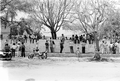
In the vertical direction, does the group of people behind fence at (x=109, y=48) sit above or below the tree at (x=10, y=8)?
below

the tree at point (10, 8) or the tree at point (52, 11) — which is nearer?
the tree at point (10, 8)

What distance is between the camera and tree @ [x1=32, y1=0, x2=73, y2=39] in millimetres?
26391

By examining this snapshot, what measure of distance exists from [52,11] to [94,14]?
806 cm

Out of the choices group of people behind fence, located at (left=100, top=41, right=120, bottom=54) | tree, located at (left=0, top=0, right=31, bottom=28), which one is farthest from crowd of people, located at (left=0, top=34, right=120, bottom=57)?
tree, located at (left=0, top=0, right=31, bottom=28)

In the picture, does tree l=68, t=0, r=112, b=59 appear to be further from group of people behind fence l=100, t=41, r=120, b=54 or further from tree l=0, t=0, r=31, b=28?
tree l=0, t=0, r=31, b=28

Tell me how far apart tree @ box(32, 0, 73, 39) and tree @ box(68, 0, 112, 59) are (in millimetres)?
4519

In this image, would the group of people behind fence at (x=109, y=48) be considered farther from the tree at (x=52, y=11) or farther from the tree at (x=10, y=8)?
the tree at (x=10, y=8)

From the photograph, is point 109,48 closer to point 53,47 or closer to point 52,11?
point 53,47

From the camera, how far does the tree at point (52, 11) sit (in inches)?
1039

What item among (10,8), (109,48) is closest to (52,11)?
(10,8)

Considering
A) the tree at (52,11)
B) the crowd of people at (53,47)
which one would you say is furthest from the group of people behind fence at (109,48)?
the tree at (52,11)

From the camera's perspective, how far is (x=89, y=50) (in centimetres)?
2116

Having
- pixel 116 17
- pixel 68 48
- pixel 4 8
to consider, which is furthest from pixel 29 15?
pixel 116 17

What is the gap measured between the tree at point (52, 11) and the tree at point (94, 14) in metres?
4.52
